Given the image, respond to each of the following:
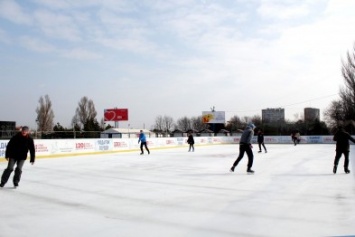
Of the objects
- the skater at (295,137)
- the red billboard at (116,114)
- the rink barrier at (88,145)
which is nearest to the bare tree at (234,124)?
the red billboard at (116,114)

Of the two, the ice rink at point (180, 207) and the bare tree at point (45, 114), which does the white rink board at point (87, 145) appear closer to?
the ice rink at point (180, 207)

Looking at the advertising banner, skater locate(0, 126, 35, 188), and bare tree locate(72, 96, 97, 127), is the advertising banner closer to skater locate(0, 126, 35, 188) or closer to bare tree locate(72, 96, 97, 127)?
bare tree locate(72, 96, 97, 127)

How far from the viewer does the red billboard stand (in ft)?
184

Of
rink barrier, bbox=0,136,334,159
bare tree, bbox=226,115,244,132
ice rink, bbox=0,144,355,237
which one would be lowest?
ice rink, bbox=0,144,355,237

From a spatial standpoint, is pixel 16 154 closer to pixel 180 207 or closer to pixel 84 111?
pixel 180 207

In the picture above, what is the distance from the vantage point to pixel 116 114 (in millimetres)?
56656

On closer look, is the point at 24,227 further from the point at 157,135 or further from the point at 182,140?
the point at 157,135

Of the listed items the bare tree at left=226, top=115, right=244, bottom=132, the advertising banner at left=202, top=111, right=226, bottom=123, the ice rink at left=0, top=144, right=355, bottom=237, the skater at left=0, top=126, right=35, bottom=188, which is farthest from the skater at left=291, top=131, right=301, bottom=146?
the bare tree at left=226, top=115, right=244, bottom=132

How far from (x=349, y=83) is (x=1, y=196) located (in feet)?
129

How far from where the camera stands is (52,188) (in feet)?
25.9

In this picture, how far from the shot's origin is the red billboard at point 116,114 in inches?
2203

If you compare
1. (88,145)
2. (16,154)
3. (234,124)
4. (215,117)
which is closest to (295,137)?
(88,145)

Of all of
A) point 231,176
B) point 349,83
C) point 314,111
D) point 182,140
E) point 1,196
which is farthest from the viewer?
point 314,111

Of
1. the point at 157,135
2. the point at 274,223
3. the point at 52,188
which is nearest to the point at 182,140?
the point at 157,135
